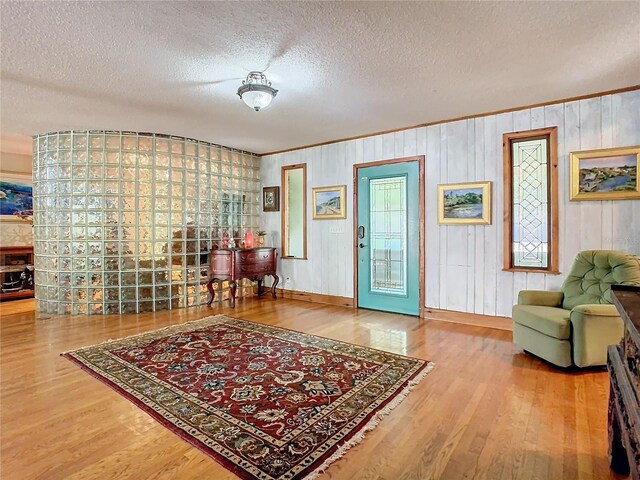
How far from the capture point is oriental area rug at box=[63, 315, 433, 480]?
1.78 meters

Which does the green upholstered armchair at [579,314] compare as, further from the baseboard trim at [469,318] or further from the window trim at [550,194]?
the baseboard trim at [469,318]

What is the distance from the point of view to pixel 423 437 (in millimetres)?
1885

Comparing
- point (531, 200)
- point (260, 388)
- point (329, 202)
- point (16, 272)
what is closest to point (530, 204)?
point (531, 200)

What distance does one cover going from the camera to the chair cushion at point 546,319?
2.72m

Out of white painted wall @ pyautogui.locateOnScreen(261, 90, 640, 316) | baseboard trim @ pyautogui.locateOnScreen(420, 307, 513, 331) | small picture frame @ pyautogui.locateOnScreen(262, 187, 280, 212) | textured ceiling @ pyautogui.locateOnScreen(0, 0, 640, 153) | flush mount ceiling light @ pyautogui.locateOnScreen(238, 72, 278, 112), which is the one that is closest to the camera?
textured ceiling @ pyautogui.locateOnScreen(0, 0, 640, 153)

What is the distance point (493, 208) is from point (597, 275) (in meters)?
1.25

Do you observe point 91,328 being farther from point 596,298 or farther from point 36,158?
point 596,298

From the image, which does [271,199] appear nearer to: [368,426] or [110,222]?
[110,222]

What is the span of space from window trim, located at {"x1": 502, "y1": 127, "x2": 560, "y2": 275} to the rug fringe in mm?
1953

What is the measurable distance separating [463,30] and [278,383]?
→ 2.78m

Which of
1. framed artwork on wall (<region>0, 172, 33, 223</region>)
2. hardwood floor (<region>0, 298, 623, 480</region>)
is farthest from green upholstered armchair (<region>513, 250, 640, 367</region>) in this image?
framed artwork on wall (<region>0, 172, 33, 223</region>)

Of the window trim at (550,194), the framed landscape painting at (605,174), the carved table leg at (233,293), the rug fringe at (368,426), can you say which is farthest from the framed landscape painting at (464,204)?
the carved table leg at (233,293)

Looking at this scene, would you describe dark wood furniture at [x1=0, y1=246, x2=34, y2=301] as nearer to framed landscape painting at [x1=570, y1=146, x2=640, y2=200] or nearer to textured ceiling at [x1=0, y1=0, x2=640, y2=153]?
textured ceiling at [x1=0, y1=0, x2=640, y2=153]

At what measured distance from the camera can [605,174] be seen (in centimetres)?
343
